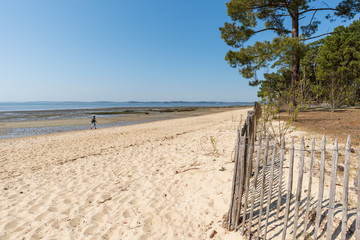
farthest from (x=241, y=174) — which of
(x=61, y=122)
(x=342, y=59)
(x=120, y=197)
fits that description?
(x=61, y=122)

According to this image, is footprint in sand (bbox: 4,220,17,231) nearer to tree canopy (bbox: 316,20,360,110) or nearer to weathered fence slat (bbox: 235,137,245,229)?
weathered fence slat (bbox: 235,137,245,229)

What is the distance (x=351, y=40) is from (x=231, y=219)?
27841mm

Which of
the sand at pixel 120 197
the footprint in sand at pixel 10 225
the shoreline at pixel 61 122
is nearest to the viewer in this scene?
the sand at pixel 120 197

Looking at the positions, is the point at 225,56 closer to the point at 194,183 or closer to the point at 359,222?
the point at 194,183

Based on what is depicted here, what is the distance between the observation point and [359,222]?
1.88 m

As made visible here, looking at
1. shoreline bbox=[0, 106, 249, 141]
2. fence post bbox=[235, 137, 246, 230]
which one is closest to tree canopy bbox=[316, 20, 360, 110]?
shoreline bbox=[0, 106, 249, 141]

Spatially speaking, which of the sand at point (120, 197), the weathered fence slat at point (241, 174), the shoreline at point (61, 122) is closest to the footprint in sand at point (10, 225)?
the sand at point (120, 197)

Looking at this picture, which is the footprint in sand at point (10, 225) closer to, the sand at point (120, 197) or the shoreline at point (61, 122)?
the sand at point (120, 197)

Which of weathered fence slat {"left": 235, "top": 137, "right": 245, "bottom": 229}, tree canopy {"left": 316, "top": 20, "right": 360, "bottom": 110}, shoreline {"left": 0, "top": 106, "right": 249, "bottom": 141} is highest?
tree canopy {"left": 316, "top": 20, "right": 360, "bottom": 110}

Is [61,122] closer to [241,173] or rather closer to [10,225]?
[10,225]

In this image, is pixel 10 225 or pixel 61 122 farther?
pixel 61 122

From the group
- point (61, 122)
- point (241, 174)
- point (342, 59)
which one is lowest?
point (61, 122)

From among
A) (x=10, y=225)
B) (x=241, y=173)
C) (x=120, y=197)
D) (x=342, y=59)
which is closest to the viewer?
(x=241, y=173)

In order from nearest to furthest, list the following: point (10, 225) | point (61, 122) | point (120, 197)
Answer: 1. point (10, 225)
2. point (120, 197)
3. point (61, 122)
